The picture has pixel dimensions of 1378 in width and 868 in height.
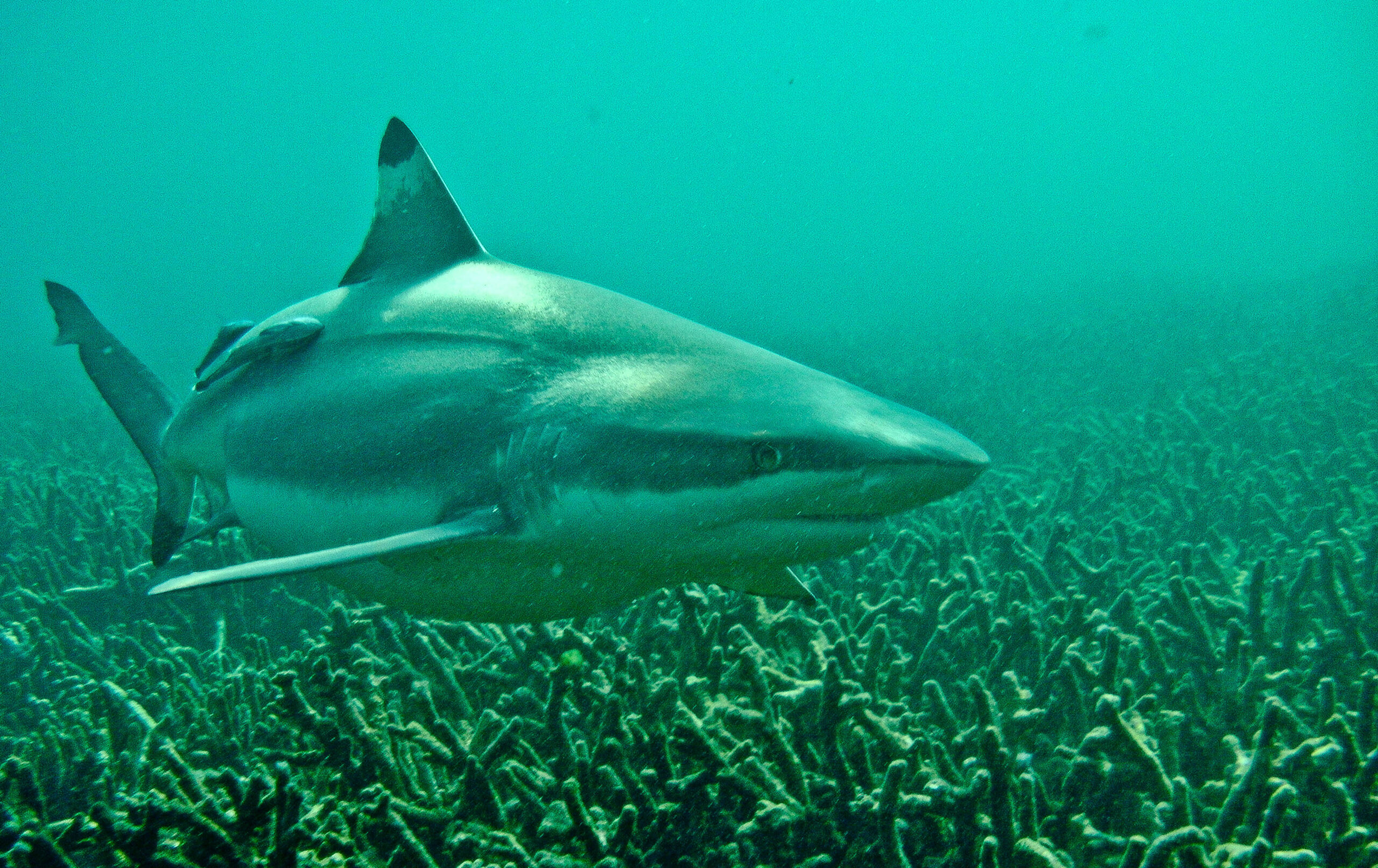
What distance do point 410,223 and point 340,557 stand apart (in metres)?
1.84

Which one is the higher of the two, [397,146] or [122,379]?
[397,146]

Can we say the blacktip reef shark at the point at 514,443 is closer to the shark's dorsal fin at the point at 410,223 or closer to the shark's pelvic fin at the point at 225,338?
the shark's dorsal fin at the point at 410,223

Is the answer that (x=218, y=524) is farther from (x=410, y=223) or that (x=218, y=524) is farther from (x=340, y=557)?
(x=340, y=557)

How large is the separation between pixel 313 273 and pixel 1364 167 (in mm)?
171535

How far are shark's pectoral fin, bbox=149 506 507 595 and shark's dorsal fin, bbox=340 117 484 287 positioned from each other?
146 centimetres

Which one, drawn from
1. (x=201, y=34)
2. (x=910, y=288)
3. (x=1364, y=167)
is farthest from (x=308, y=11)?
(x=1364, y=167)

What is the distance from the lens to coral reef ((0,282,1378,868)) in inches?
80.4

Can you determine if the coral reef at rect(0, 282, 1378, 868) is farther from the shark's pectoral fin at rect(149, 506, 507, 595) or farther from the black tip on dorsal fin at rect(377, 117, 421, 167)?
the black tip on dorsal fin at rect(377, 117, 421, 167)

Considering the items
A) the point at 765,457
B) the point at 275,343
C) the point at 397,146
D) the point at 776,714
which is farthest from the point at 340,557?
the point at 397,146

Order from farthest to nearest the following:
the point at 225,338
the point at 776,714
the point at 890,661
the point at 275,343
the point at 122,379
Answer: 1. the point at 122,379
2. the point at 225,338
3. the point at 890,661
4. the point at 275,343
5. the point at 776,714

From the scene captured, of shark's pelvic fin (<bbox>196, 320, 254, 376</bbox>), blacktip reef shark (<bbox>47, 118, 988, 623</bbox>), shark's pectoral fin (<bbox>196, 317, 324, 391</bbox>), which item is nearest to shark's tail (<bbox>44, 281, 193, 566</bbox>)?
shark's pelvic fin (<bbox>196, 320, 254, 376</bbox>)

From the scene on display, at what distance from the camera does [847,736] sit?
256 centimetres

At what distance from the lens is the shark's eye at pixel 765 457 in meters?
1.78

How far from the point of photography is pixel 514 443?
2.19 meters
